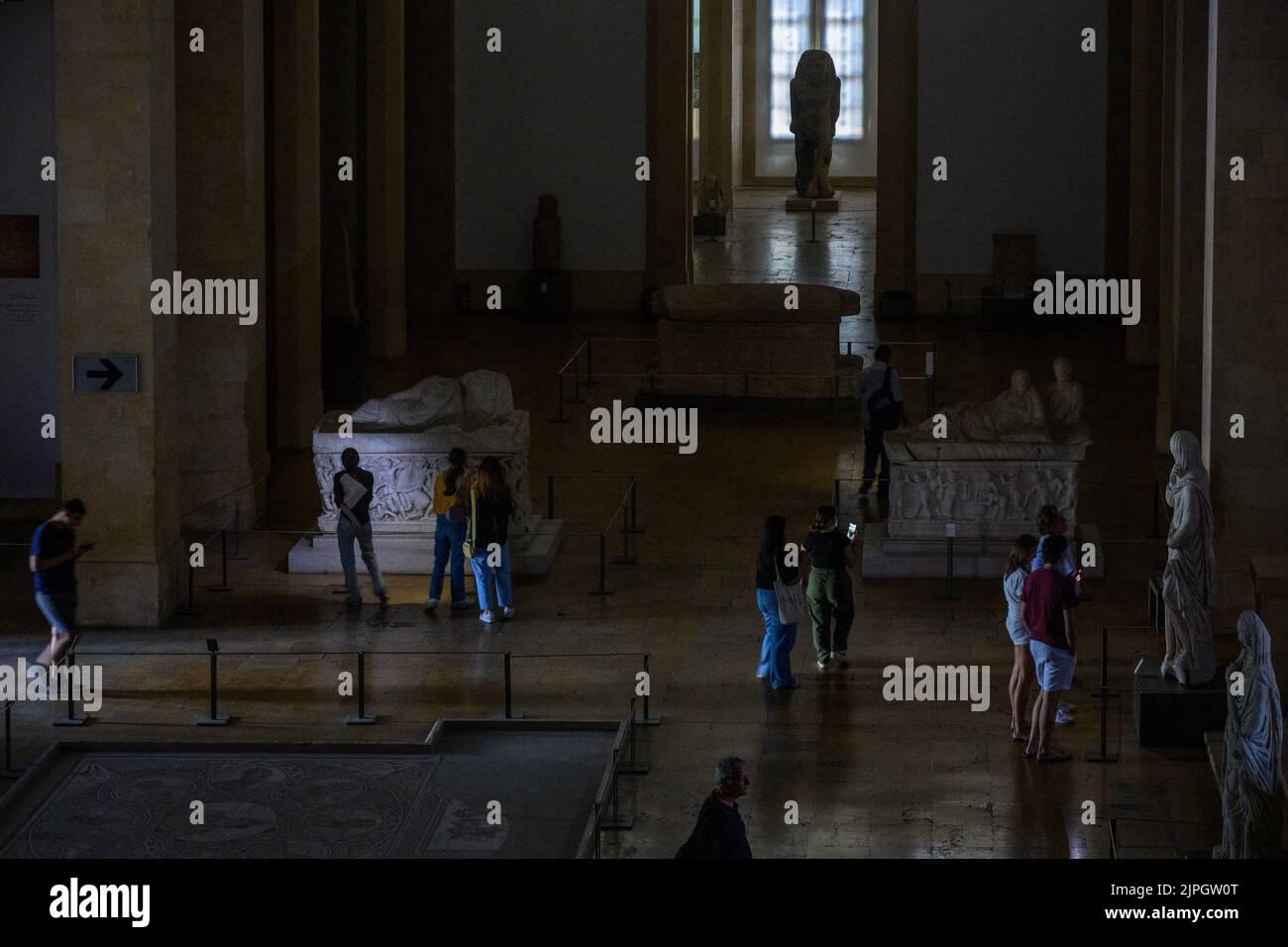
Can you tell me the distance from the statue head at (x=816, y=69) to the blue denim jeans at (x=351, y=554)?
28730 mm

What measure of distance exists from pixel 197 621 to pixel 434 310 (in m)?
16.4

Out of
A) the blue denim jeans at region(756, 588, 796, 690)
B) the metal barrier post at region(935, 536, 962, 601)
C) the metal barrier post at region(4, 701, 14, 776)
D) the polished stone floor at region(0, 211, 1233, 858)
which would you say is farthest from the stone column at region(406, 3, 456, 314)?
the metal barrier post at region(4, 701, 14, 776)

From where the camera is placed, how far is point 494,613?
57.9 feet

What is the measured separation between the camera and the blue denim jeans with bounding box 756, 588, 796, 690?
51.0 feet

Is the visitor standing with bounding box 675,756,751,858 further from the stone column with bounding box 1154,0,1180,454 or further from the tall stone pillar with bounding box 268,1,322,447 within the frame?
the tall stone pillar with bounding box 268,1,322,447

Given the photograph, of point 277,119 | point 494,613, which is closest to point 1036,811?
point 494,613

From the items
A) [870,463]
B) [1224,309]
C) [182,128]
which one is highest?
[182,128]

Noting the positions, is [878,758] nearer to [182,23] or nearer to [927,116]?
[182,23]

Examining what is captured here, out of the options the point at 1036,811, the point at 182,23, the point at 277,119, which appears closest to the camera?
the point at 1036,811

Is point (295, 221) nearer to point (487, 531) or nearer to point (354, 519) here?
point (354, 519)

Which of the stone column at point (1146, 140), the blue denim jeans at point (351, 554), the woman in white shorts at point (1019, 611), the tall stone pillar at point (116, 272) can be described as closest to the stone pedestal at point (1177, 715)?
the woman in white shorts at point (1019, 611)

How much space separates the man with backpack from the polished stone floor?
487mm

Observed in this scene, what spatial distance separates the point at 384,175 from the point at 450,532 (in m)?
11.2

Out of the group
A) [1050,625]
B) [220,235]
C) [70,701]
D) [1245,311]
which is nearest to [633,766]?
[1050,625]
